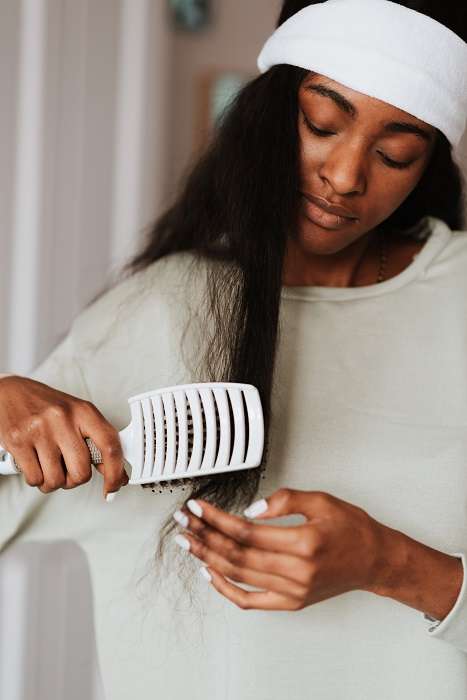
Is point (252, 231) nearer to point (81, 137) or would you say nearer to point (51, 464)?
point (51, 464)

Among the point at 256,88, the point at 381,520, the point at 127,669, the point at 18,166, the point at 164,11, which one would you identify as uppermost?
the point at 164,11

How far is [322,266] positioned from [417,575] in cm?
39

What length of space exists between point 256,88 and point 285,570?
50 centimetres

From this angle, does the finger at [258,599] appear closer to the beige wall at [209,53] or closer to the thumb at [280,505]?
the thumb at [280,505]

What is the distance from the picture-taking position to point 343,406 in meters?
1.00

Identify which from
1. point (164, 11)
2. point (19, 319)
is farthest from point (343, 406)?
point (164, 11)

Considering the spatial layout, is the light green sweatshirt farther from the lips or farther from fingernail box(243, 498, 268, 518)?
fingernail box(243, 498, 268, 518)

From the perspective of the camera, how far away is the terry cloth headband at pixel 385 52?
2.88 ft

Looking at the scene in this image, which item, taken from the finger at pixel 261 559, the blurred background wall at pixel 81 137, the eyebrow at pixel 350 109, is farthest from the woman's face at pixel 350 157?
the blurred background wall at pixel 81 137

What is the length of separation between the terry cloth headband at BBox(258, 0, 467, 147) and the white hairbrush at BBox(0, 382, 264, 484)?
0.33 metres

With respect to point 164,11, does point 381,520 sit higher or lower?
lower

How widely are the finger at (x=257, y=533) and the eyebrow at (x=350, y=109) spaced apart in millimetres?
402

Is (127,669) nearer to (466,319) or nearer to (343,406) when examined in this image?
(343,406)

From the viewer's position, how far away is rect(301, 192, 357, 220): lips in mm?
929
